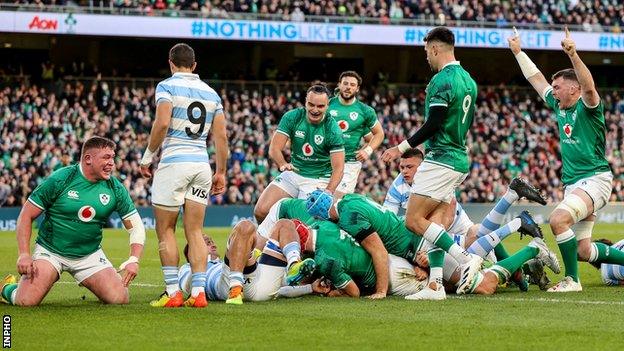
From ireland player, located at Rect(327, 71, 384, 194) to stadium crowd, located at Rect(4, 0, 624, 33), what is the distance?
74.8 ft

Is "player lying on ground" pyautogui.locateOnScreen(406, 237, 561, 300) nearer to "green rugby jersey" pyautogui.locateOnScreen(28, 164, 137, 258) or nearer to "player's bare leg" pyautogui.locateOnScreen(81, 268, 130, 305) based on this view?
"player's bare leg" pyautogui.locateOnScreen(81, 268, 130, 305)

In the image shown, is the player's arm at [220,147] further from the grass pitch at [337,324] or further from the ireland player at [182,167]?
the grass pitch at [337,324]

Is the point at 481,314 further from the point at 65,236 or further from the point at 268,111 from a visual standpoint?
the point at 268,111

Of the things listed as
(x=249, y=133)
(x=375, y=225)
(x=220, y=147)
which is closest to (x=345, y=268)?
(x=375, y=225)

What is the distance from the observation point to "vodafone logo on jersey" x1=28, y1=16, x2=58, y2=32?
36188mm

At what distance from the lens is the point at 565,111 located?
40.5 feet

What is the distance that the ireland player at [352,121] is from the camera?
15680mm

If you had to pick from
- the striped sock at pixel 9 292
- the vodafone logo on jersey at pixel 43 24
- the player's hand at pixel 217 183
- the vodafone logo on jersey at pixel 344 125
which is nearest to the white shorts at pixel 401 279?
the player's hand at pixel 217 183

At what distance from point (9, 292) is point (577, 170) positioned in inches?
229

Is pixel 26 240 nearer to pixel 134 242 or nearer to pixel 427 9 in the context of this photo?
pixel 134 242

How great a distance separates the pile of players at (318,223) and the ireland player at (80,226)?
0.4 inches

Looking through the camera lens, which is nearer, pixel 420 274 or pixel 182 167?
pixel 182 167

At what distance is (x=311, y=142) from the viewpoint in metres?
14.1

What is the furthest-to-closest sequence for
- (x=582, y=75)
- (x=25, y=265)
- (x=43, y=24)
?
(x=43, y=24)
(x=582, y=75)
(x=25, y=265)
